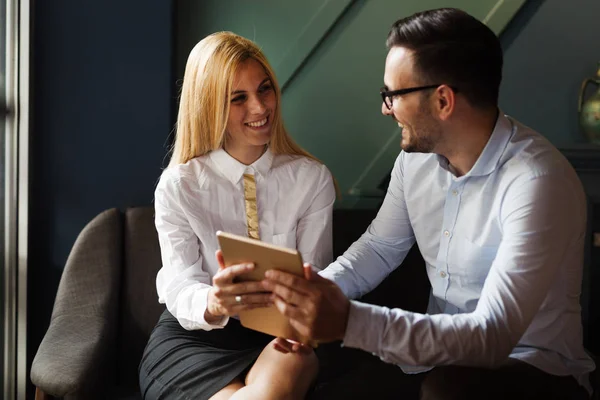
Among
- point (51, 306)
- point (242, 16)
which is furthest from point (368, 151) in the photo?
point (51, 306)

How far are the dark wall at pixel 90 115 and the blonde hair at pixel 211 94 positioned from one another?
0.34m

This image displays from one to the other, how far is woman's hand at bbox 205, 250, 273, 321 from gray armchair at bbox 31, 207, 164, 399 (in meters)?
0.59

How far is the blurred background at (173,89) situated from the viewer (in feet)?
8.33

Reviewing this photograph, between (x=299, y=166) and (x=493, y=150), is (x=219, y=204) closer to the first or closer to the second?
(x=299, y=166)

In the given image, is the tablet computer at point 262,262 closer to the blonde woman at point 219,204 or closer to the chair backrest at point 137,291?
the blonde woman at point 219,204

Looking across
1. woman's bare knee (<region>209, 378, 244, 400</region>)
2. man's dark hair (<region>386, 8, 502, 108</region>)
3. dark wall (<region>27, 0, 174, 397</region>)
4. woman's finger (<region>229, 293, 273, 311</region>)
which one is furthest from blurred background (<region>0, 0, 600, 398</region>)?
woman's finger (<region>229, 293, 273, 311</region>)

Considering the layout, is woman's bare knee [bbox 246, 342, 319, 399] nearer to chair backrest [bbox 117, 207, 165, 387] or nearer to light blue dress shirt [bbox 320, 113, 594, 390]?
light blue dress shirt [bbox 320, 113, 594, 390]

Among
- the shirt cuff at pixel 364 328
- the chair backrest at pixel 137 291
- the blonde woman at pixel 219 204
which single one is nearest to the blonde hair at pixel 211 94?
the blonde woman at pixel 219 204

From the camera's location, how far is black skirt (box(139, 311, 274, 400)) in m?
1.92

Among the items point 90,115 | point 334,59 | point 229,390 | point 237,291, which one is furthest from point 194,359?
point 334,59

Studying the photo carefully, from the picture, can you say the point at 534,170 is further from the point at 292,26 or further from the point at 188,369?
the point at 292,26

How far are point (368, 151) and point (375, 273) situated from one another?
73cm

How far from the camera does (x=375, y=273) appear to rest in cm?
216

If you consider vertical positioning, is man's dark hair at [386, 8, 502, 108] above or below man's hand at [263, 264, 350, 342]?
above
